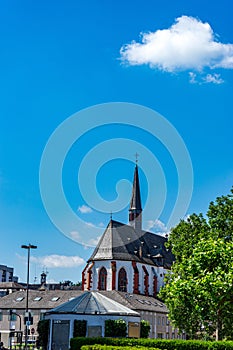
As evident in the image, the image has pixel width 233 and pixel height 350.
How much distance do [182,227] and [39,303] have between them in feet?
117

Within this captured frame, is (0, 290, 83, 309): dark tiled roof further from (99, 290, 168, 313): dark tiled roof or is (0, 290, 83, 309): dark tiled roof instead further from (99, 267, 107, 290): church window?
(99, 267, 107, 290): church window

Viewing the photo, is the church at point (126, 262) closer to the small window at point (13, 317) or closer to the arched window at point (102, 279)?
the arched window at point (102, 279)

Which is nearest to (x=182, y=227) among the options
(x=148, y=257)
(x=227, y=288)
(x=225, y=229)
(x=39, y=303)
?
(x=225, y=229)

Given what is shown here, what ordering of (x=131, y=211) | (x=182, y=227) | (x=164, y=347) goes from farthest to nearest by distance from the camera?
(x=131, y=211) < (x=182, y=227) < (x=164, y=347)

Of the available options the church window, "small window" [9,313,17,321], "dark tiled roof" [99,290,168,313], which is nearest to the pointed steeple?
the church window

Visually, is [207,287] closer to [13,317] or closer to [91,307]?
[91,307]

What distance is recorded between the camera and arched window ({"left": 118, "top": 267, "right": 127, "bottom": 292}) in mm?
84869

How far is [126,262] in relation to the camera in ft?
285

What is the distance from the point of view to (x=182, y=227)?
144 ft

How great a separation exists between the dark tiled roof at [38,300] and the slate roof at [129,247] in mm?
13478

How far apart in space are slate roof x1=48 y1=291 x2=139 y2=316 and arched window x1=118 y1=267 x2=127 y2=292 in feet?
130

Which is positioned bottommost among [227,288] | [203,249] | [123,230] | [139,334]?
[139,334]

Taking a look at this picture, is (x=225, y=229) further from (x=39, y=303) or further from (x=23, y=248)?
(x=39, y=303)

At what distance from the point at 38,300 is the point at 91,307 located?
31667mm
